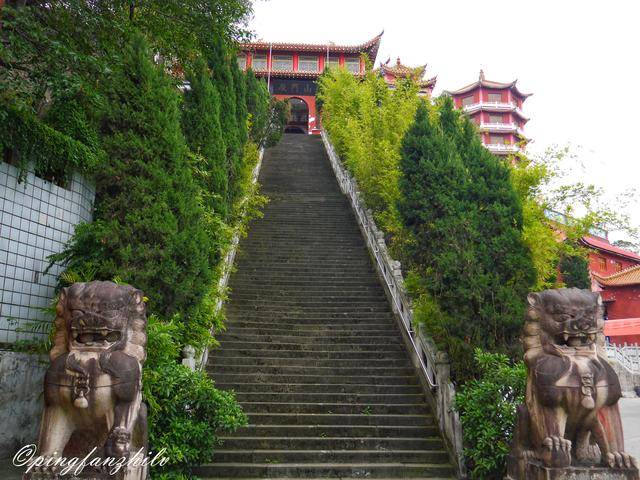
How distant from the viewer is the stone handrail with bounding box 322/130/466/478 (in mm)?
5622

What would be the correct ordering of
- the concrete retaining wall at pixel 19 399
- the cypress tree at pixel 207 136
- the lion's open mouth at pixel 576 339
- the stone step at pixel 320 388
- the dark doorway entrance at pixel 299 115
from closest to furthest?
the lion's open mouth at pixel 576 339 < the concrete retaining wall at pixel 19 399 < the stone step at pixel 320 388 < the cypress tree at pixel 207 136 < the dark doorway entrance at pixel 299 115

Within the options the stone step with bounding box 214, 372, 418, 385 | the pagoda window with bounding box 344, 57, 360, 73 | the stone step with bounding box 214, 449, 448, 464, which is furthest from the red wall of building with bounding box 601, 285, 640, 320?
the pagoda window with bounding box 344, 57, 360, 73

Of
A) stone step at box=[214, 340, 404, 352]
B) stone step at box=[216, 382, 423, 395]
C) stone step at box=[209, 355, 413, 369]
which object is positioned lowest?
stone step at box=[216, 382, 423, 395]

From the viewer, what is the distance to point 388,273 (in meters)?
9.45

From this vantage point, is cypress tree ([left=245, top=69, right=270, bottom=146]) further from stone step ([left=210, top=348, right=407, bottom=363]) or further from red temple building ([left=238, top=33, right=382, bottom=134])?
red temple building ([left=238, top=33, right=382, bottom=134])

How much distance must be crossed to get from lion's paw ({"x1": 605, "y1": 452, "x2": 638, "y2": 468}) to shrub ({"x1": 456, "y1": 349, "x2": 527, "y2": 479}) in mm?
1047

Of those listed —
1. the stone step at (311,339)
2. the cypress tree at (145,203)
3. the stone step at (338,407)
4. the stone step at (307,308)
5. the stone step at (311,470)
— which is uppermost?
the cypress tree at (145,203)

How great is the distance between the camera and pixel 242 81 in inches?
522

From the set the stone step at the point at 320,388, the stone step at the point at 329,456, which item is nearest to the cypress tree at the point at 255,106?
the stone step at the point at 320,388

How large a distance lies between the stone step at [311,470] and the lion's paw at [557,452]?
192 centimetres

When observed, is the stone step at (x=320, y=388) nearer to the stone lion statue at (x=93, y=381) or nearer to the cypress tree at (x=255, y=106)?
the stone lion statue at (x=93, y=381)

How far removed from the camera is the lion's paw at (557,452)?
12.5ft

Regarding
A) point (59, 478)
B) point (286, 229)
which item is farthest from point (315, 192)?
point (59, 478)

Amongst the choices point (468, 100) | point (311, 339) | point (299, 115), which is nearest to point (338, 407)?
point (311, 339)
